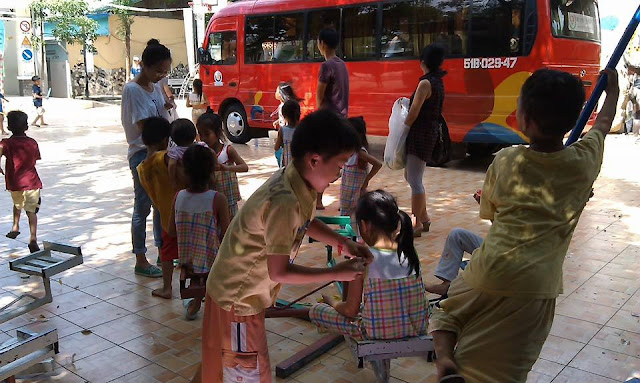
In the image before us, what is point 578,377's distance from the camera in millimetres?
2930

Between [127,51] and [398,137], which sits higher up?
[127,51]

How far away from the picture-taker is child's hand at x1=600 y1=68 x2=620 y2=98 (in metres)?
1.86

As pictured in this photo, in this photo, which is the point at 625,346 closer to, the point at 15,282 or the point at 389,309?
the point at 389,309

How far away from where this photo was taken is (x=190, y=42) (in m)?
22.9

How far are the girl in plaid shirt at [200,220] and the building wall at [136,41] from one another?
89.0 feet

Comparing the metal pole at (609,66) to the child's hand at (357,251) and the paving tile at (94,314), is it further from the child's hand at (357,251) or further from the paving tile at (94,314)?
the paving tile at (94,314)

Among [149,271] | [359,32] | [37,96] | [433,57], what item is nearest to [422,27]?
[359,32]

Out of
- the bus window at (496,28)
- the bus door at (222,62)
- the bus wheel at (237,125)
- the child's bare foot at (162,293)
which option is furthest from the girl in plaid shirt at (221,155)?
the bus door at (222,62)

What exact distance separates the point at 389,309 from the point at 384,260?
0.22 metres

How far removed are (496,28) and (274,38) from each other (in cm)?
464

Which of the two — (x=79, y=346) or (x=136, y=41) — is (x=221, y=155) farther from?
(x=136, y=41)

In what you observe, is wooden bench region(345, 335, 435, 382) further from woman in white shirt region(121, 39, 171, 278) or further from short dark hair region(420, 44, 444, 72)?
short dark hair region(420, 44, 444, 72)

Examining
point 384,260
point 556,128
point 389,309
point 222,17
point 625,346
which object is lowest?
point 625,346

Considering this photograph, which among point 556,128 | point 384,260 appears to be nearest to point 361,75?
point 384,260
